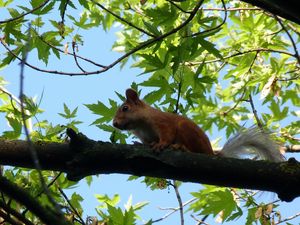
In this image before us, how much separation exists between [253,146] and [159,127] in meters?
0.85

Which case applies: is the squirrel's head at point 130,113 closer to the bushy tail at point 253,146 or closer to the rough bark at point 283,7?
the bushy tail at point 253,146

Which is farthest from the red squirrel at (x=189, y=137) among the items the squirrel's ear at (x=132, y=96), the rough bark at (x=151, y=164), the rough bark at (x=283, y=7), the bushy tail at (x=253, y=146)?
the rough bark at (x=283, y=7)

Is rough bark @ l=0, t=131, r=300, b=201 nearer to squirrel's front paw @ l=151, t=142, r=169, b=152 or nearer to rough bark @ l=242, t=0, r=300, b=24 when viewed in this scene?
squirrel's front paw @ l=151, t=142, r=169, b=152

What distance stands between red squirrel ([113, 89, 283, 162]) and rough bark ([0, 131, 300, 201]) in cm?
123

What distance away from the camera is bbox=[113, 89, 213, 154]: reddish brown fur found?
4500 mm

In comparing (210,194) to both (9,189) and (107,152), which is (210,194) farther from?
(9,189)

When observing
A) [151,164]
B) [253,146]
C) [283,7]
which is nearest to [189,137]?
[253,146]

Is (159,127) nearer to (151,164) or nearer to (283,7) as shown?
(151,164)

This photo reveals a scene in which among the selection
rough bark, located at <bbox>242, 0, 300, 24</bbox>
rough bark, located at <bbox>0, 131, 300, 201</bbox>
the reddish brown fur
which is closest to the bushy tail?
the reddish brown fur

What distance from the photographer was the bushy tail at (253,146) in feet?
14.4

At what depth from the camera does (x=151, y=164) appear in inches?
119

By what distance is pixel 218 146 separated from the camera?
6.18 m

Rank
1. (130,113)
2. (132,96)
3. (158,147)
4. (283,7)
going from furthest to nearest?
(132,96)
(130,113)
(158,147)
(283,7)

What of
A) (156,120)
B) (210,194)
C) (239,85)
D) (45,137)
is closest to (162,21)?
(156,120)
